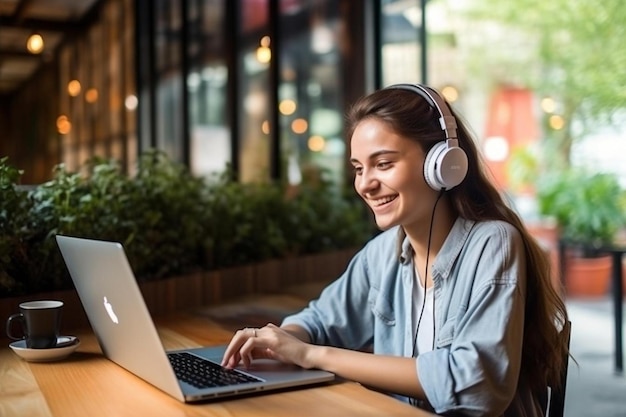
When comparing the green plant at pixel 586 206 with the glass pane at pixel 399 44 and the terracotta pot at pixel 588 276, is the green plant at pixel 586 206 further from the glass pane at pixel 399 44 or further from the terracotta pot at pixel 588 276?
the glass pane at pixel 399 44

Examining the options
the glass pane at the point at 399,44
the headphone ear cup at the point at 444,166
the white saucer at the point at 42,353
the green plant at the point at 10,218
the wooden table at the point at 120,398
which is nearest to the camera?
the wooden table at the point at 120,398

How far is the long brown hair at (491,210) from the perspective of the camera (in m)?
1.58

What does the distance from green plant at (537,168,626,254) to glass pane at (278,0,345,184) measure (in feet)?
7.75

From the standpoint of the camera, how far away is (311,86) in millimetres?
4949

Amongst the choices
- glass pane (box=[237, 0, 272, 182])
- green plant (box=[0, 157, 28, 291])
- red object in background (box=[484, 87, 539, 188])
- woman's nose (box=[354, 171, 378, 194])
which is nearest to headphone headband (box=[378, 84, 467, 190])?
woman's nose (box=[354, 171, 378, 194])

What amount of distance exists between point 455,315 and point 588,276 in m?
6.31

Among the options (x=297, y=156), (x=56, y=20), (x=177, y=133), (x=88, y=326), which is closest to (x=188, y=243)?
(x=88, y=326)

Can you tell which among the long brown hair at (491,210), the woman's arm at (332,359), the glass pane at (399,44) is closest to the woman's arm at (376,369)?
the woman's arm at (332,359)

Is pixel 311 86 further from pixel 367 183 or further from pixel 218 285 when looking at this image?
pixel 367 183

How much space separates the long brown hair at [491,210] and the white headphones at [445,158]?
0.02 metres

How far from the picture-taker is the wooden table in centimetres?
133

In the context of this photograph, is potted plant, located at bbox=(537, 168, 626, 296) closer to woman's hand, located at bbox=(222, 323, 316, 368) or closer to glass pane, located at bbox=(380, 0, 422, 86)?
glass pane, located at bbox=(380, 0, 422, 86)

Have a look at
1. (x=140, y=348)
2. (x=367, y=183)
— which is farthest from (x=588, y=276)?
(x=140, y=348)

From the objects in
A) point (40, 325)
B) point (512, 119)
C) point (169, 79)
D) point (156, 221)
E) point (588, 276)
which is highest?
point (169, 79)
